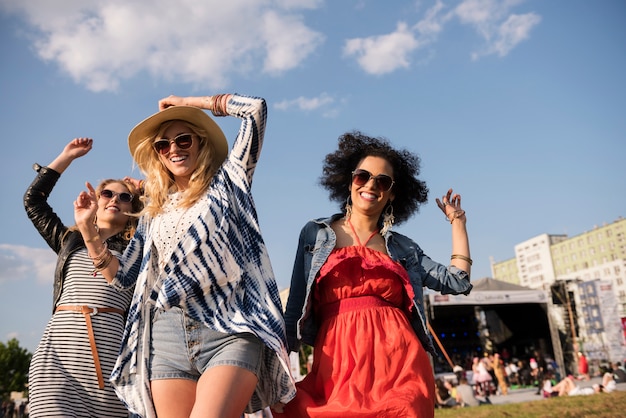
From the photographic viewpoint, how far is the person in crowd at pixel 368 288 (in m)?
2.63

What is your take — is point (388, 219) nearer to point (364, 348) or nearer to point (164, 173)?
point (364, 348)

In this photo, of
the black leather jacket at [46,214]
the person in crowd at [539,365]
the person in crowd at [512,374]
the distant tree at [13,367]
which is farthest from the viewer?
the distant tree at [13,367]

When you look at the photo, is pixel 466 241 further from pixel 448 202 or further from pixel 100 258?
pixel 100 258

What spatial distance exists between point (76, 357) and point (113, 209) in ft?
3.08

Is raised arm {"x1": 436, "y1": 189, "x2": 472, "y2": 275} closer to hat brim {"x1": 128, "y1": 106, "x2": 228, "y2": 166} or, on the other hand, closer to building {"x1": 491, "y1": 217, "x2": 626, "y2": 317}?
hat brim {"x1": 128, "y1": 106, "x2": 228, "y2": 166}

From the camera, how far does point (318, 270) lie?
2988 mm

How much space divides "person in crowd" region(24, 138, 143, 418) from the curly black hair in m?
1.38

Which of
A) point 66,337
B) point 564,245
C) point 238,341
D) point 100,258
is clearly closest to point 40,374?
point 66,337

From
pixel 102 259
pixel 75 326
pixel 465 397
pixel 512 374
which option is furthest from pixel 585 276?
pixel 102 259

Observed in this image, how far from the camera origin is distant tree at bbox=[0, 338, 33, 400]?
45.7 m

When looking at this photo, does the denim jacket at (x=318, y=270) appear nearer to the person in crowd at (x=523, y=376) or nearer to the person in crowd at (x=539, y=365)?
the person in crowd at (x=539, y=365)

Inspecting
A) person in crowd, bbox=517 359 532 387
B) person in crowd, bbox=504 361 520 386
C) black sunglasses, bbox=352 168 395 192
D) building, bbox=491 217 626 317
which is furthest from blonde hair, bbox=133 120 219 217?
building, bbox=491 217 626 317

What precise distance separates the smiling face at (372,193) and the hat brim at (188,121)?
89 cm

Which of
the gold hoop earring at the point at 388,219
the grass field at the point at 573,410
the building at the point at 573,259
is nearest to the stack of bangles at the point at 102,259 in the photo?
the gold hoop earring at the point at 388,219
